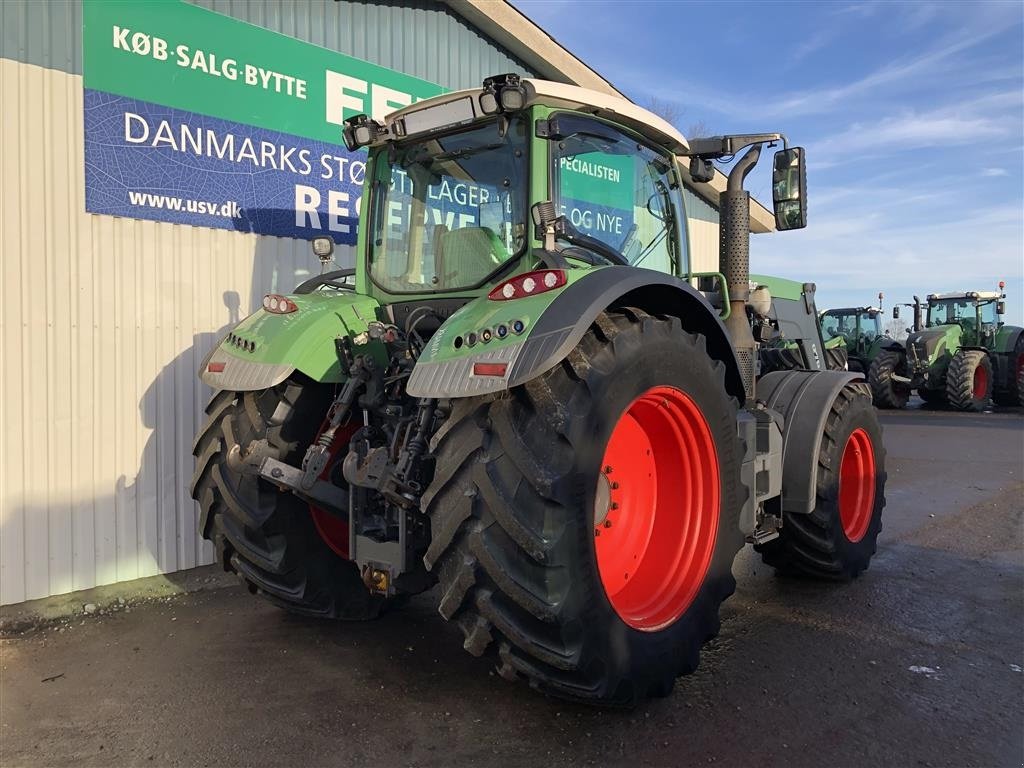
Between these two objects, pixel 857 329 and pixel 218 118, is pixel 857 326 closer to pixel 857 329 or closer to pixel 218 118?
pixel 857 329

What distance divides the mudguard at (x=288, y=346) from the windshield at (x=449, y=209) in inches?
13.6

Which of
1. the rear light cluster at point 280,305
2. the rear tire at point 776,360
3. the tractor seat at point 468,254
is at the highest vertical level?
the tractor seat at point 468,254

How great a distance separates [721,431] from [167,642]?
3.01 meters

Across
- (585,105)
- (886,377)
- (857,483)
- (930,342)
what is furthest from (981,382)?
(585,105)

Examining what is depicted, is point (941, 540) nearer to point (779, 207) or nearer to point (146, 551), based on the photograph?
point (779, 207)

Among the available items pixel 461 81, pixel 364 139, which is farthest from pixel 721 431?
→ pixel 461 81

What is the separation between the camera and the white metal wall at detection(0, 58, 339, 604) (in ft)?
14.6

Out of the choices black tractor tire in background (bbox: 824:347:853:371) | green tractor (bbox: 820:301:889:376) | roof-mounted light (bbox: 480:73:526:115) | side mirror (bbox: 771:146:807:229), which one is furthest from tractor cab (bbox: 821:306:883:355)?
roof-mounted light (bbox: 480:73:526:115)

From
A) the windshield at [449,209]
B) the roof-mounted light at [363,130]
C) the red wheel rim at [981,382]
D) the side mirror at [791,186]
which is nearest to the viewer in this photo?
the windshield at [449,209]

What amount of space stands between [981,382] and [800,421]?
15909mm

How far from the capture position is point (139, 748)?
2945mm

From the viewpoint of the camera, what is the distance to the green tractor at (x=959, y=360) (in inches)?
674

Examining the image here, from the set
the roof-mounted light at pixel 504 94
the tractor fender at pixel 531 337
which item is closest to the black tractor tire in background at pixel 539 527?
the tractor fender at pixel 531 337

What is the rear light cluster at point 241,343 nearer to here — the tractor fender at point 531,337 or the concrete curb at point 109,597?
the tractor fender at point 531,337
